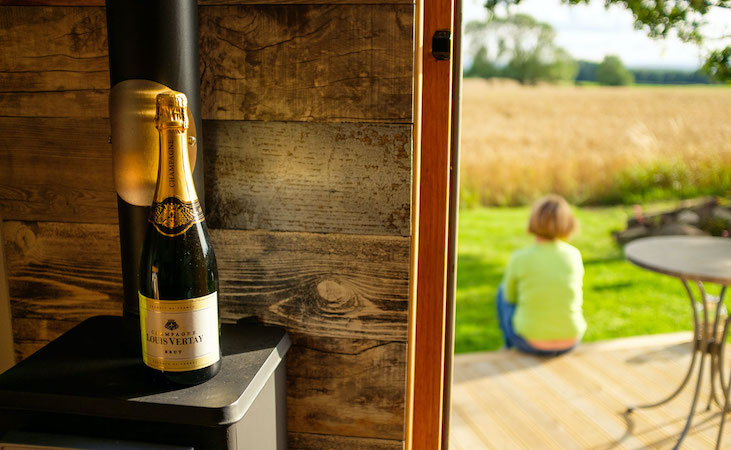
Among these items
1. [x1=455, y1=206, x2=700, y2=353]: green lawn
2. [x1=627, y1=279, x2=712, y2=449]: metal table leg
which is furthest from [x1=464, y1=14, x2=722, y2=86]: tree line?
A: [x1=627, y1=279, x2=712, y2=449]: metal table leg

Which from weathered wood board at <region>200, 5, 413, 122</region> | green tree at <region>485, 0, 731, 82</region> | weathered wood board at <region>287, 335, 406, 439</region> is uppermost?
green tree at <region>485, 0, 731, 82</region>

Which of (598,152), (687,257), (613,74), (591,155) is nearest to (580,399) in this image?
(687,257)

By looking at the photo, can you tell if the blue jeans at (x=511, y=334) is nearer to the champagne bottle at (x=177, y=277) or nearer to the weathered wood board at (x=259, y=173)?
the weathered wood board at (x=259, y=173)

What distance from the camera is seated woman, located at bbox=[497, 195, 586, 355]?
286 centimetres

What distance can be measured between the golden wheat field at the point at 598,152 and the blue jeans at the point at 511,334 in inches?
131

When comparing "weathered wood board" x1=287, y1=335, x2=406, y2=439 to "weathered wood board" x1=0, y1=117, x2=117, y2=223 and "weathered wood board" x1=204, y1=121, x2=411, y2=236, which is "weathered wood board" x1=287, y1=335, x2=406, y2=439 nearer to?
"weathered wood board" x1=204, y1=121, x2=411, y2=236

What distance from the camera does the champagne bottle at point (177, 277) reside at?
2.59 feet

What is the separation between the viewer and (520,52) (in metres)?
7.23

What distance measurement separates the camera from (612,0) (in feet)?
8.98

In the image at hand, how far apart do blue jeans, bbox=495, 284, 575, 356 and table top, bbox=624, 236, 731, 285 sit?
0.85 meters

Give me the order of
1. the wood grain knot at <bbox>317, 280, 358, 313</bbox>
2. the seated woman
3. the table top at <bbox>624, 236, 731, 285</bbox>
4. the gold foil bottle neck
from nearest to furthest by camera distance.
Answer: the gold foil bottle neck, the wood grain knot at <bbox>317, 280, 358, 313</bbox>, the table top at <bbox>624, 236, 731, 285</bbox>, the seated woman

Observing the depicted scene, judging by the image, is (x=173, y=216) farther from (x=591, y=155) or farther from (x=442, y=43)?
(x=591, y=155)

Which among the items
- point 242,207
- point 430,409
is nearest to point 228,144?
point 242,207

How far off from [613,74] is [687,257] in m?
6.56
